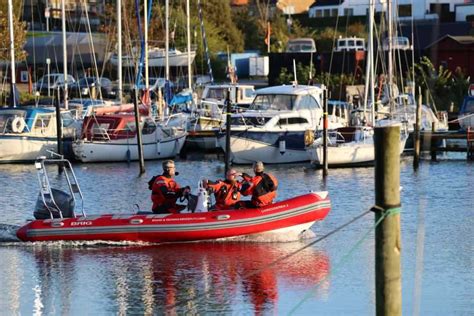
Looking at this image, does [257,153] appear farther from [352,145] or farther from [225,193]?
[225,193]

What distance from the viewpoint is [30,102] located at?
5734 cm

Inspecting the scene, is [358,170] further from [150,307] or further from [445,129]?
[150,307]

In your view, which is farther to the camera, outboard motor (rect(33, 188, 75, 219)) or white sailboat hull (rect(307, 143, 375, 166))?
white sailboat hull (rect(307, 143, 375, 166))

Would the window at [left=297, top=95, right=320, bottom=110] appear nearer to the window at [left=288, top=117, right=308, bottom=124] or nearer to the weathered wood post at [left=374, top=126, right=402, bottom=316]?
the window at [left=288, top=117, right=308, bottom=124]

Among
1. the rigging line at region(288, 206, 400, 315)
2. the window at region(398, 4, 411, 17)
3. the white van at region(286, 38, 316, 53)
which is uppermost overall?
the window at region(398, 4, 411, 17)

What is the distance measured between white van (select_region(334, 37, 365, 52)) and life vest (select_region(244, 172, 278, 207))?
44131mm

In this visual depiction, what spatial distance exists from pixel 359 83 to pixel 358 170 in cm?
2507

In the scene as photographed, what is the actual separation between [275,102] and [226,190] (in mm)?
19084

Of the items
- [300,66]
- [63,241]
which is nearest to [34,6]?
[300,66]

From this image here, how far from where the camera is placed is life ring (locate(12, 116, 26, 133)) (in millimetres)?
42475

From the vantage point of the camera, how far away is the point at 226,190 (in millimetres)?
24156

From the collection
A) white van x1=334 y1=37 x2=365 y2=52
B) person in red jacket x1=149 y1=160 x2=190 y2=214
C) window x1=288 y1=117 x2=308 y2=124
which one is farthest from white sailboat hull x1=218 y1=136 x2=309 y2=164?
white van x1=334 y1=37 x2=365 y2=52

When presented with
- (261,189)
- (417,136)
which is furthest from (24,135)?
(261,189)

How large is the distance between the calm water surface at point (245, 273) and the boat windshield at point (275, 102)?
436 inches
